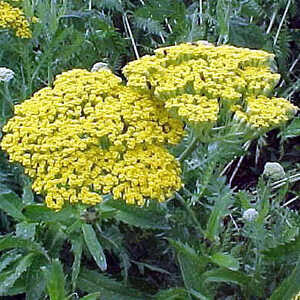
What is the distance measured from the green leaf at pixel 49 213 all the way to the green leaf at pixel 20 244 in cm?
6

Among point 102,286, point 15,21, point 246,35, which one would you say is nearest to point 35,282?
point 102,286

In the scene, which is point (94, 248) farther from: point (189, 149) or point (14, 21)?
point (14, 21)

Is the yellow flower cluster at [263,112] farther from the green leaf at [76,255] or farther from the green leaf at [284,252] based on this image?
the green leaf at [76,255]

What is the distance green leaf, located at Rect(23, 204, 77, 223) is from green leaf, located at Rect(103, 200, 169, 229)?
86mm

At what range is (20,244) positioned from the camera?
1558 millimetres

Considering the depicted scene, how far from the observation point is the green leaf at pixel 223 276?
158 cm

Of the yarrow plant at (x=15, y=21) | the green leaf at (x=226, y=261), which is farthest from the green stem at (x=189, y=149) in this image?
the yarrow plant at (x=15, y=21)

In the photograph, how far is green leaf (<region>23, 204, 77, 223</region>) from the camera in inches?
61.4

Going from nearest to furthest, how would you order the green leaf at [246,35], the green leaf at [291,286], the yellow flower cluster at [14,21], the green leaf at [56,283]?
the green leaf at [56,283] → the green leaf at [291,286] → the yellow flower cluster at [14,21] → the green leaf at [246,35]

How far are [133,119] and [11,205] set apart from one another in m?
0.36

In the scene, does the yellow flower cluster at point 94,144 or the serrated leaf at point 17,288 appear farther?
the serrated leaf at point 17,288

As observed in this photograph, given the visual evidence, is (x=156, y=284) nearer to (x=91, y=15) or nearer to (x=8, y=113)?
(x=8, y=113)

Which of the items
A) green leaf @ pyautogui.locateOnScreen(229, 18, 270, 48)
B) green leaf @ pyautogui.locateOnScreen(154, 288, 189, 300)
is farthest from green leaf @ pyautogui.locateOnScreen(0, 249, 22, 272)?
green leaf @ pyautogui.locateOnScreen(229, 18, 270, 48)

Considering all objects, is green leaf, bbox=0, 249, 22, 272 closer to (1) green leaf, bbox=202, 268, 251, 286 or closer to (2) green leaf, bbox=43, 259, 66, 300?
(2) green leaf, bbox=43, 259, 66, 300
